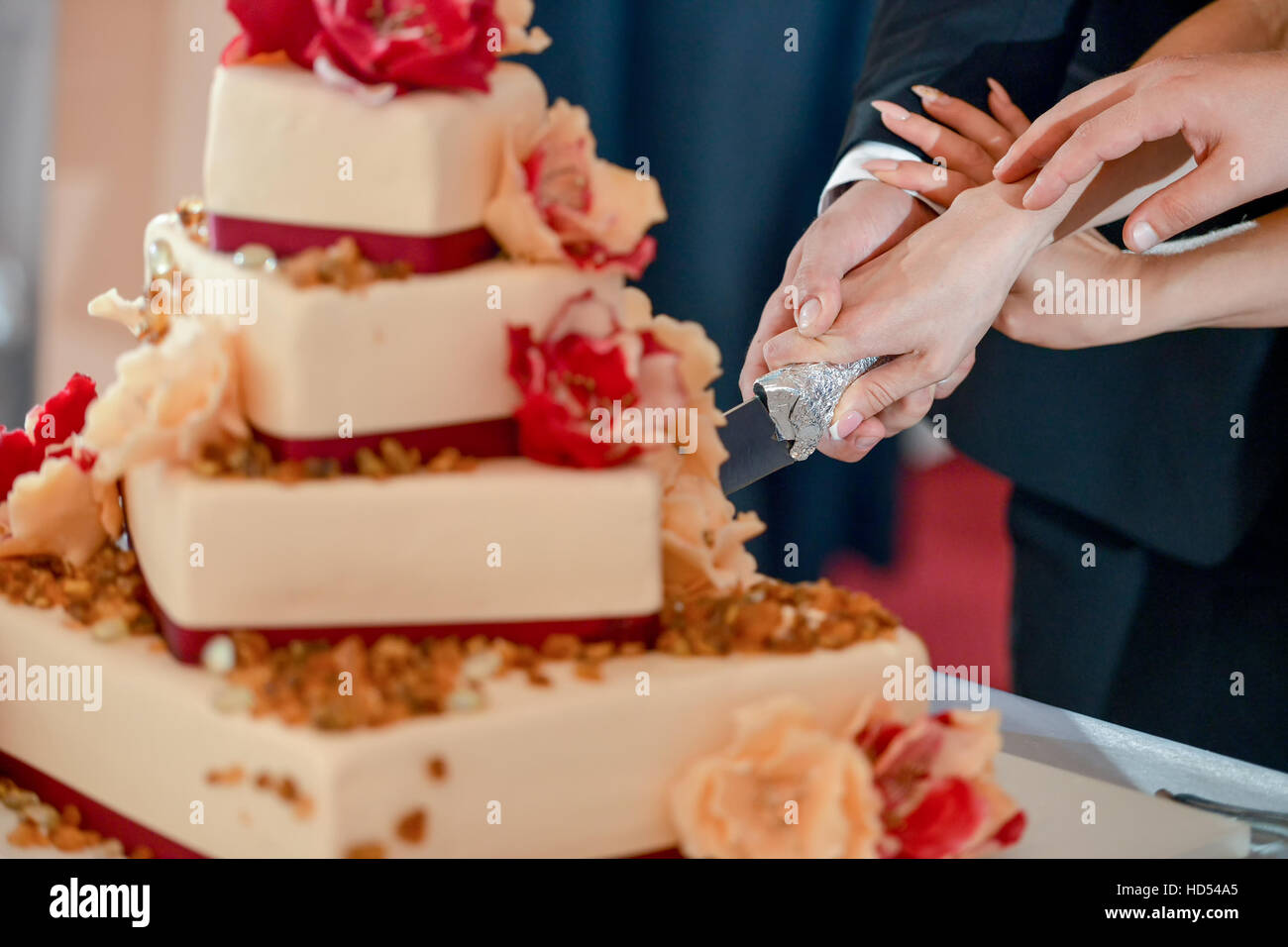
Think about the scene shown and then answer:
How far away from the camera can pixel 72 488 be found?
2.76 ft

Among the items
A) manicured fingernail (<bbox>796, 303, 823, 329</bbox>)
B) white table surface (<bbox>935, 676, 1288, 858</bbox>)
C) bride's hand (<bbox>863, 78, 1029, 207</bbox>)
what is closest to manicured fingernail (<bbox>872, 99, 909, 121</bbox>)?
bride's hand (<bbox>863, 78, 1029, 207</bbox>)

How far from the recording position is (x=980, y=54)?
1472 mm

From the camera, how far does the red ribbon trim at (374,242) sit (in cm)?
72

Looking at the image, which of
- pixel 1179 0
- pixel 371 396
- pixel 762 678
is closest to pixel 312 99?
pixel 371 396

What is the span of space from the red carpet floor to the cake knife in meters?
1.42

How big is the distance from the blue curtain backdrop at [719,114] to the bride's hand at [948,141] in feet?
2.68

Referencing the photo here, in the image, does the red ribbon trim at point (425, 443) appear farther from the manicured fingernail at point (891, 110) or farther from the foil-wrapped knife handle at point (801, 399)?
the manicured fingernail at point (891, 110)

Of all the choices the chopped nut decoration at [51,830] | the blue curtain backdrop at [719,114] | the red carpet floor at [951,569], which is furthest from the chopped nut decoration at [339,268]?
the red carpet floor at [951,569]

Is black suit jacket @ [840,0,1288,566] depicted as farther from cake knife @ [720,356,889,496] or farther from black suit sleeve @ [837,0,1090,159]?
cake knife @ [720,356,889,496]

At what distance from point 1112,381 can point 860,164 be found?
0.43m

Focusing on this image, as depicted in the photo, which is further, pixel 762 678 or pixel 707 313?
pixel 707 313

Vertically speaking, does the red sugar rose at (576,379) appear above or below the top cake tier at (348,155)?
below
